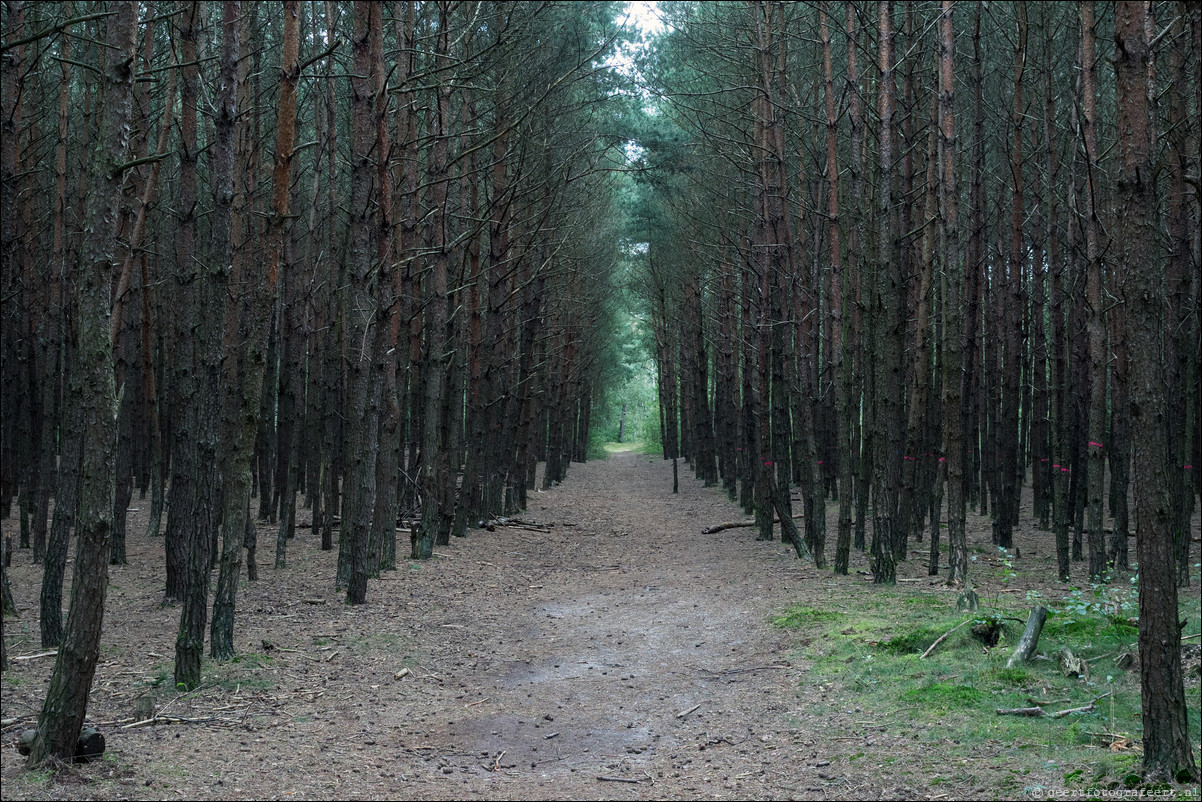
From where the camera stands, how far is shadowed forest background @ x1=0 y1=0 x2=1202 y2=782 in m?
4.57

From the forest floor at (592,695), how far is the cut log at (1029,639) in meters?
0.17

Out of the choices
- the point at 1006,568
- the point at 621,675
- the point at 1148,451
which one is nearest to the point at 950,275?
the point at 1006,568

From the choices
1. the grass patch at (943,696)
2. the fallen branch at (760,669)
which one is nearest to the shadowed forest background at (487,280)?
the grass patch at (943,696)

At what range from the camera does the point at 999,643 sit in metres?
6.74

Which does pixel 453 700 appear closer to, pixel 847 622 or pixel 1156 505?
pixel 847 622

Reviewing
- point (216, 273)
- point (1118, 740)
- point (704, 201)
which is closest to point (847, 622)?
point (1118, 740)

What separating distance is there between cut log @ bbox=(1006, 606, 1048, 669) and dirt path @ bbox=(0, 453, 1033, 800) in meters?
1.27

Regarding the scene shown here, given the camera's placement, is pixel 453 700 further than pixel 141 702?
Yes

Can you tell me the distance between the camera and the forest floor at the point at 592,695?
15.4 ft

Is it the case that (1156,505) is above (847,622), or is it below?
above

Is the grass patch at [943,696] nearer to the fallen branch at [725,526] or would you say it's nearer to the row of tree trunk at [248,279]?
the row of tree trunk at [248,279]

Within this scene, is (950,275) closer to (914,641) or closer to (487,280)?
(914,641)

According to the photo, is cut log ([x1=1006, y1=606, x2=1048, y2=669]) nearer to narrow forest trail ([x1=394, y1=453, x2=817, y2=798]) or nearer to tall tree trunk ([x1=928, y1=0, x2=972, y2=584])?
narrow forest trail ([x1=394, y1=453, x2=817, y2=798])

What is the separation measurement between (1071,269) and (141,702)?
13867 mm
